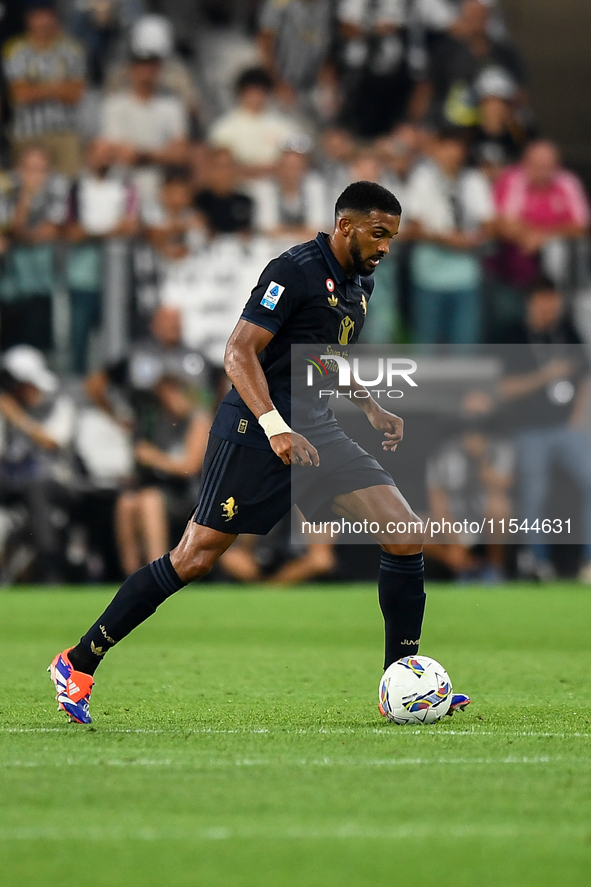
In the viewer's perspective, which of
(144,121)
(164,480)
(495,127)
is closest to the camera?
(164,480)

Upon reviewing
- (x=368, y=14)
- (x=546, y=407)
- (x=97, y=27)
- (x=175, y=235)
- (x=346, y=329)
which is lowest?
(x=546, y=407)

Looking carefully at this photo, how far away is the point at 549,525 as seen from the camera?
43.8 feet

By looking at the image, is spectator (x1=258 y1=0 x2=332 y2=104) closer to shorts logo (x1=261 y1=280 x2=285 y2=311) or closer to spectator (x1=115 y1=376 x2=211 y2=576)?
spectator (x1=115 y1=376 x2=211 y2=576)

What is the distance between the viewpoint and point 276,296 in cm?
562

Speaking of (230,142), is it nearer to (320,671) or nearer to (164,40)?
(164,40)

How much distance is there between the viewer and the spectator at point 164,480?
1273cm

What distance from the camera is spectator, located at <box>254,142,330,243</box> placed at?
13555mm

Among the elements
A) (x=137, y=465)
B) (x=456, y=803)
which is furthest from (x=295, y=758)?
(x=137, y=465)

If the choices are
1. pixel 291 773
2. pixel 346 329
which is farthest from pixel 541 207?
pixel 291 773

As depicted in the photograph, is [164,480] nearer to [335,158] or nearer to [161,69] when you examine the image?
[335,158]

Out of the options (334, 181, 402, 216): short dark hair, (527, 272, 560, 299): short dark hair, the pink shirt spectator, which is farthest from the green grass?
the pink shirt spectator

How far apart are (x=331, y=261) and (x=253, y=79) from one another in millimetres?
9967

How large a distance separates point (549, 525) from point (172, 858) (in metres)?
10.3

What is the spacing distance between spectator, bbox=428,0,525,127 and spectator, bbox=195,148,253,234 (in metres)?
2.91
